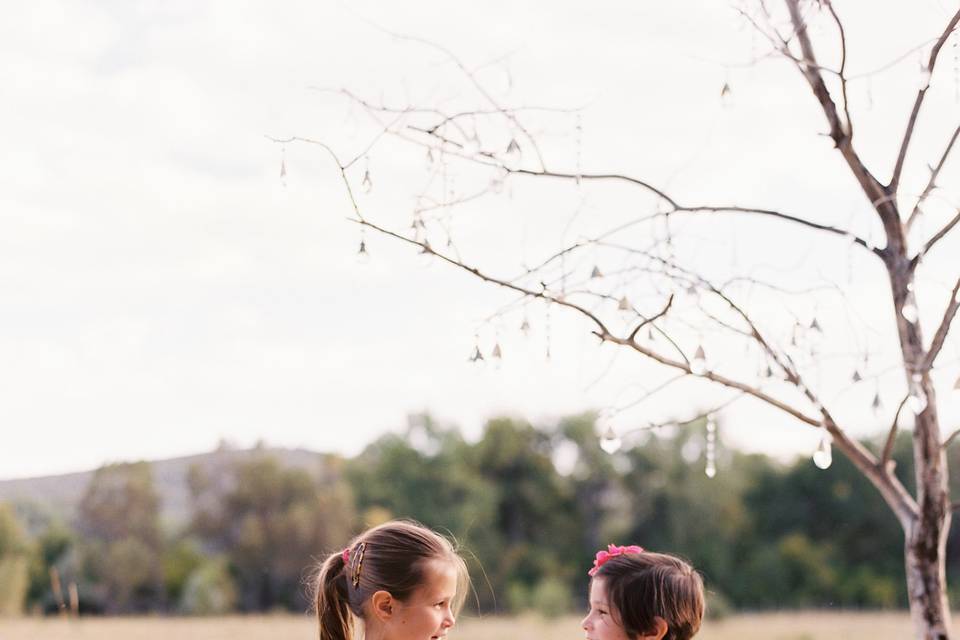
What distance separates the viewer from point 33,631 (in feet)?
24.1

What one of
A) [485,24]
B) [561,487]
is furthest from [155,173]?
[485,24]

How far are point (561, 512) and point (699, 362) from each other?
34.4 ft

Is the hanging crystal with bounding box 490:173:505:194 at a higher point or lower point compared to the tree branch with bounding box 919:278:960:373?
higher

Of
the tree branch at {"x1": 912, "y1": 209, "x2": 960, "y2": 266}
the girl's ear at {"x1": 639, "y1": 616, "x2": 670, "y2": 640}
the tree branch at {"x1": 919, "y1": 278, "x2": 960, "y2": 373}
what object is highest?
the tree branch at {"x1": 912, "y1": 209, "x2": 960, "y2": 266}

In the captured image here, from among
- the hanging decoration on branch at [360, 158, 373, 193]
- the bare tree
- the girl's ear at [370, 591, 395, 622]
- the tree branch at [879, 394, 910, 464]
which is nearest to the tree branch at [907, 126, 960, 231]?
the bare tree

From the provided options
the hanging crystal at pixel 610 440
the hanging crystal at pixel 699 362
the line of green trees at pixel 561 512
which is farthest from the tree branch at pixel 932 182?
the line of green trees at pixel 561 512

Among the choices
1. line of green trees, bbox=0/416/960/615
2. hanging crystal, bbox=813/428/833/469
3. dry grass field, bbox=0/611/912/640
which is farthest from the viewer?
line of green trees, bbox=0/416/960/615

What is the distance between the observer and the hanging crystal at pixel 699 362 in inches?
65.6

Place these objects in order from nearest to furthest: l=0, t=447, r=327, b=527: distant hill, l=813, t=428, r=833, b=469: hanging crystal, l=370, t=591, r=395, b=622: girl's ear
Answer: l=813, t=428, r=833, b=469: hanging crystal < l=370, t=591, r=395, b=622: girl's ear < l=0, t=447, r=327, b=527: distant hill

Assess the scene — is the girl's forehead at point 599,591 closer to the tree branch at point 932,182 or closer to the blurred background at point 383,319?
the blurred background at point 383,319

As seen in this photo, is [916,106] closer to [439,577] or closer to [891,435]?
[891,435]

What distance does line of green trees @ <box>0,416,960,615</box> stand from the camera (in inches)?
421

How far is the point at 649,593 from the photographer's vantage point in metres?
1.98

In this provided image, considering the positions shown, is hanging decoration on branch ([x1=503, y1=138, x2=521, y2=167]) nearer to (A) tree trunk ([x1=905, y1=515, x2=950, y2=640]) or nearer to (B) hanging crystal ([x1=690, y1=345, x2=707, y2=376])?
(B) hanging crystal ([x1=690, y1=345, x2=707, y2=376])
